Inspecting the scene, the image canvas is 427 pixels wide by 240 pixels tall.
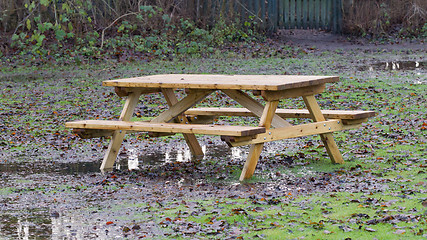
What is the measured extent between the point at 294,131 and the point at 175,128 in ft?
4.13

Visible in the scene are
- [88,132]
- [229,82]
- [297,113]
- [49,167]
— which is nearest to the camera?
[229,82]

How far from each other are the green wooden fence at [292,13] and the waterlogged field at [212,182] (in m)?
10.7

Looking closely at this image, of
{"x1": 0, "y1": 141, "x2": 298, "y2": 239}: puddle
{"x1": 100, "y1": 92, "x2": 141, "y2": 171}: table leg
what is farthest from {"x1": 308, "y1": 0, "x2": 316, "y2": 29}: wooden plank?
{"x1": 100, "y1": 92, "x2": 141, "y2": 171}: table leg

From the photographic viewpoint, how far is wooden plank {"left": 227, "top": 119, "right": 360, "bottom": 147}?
6.56 m

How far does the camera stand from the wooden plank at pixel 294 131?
21.5 ft

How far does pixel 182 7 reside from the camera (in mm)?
22578

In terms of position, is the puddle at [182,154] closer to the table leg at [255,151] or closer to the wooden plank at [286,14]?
the table leg at [255,151]

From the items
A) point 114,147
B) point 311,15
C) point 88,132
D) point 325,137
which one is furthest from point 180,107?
point 311,15

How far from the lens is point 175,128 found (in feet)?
23.1

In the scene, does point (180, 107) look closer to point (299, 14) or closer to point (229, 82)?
point (229, 82)

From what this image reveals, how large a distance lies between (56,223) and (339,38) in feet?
62.4

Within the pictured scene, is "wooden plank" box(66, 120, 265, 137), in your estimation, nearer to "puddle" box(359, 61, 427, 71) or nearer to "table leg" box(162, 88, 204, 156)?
"table leg" box(162, 88, 204, 156)

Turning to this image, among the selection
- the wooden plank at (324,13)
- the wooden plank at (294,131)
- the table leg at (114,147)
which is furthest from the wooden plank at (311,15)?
the table leg at (114,147)

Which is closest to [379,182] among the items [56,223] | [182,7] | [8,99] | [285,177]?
[285,177]
